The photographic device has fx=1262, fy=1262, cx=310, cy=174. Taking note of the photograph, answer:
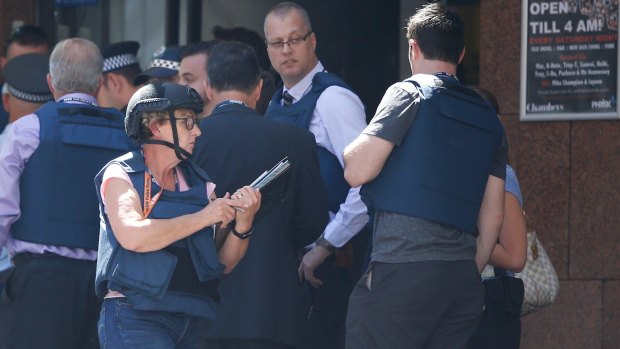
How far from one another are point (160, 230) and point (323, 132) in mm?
1503

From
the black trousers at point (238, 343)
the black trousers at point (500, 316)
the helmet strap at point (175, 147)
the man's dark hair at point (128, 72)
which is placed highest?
the man's dark hair at point (128, 72)

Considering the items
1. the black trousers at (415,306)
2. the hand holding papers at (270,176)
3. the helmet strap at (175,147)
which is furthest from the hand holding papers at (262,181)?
the black trousers at (415,306)

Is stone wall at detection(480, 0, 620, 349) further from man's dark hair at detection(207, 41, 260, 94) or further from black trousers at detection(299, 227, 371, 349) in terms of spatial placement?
man's dark hair at detection(207, 41, 260, 94)

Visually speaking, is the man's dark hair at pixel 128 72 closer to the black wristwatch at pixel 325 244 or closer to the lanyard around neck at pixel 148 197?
the black wristwatch at pixel 325 244

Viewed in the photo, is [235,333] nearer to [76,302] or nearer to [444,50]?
[76,302]

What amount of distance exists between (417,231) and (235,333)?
99 centimetres

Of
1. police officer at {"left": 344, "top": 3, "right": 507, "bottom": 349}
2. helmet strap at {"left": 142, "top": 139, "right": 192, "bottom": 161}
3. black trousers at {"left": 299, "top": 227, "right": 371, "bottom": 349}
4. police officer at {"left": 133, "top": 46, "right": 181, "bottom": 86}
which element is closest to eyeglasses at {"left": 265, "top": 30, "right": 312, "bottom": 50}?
black trousers at {"left": 299, "top": 227, "right": 371, "bottom": 349}

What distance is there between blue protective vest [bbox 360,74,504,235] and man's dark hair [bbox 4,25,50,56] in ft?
13.8

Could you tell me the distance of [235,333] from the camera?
17.2 ft

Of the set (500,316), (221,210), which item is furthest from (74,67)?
(500,316)

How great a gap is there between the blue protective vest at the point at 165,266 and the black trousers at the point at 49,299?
0.90m

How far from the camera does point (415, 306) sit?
4680 millimetres

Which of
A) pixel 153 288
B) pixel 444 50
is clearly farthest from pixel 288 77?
pixel 153 288

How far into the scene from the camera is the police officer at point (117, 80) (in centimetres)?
702
